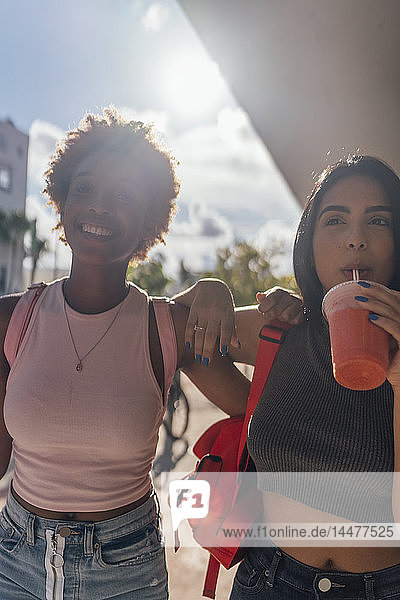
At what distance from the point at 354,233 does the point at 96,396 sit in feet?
2.51

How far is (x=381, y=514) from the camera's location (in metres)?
1.28

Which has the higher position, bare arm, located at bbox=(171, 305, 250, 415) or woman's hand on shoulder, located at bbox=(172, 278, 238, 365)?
woman's hand on shoulder, located at bbox=(172, 278, 238, 365)

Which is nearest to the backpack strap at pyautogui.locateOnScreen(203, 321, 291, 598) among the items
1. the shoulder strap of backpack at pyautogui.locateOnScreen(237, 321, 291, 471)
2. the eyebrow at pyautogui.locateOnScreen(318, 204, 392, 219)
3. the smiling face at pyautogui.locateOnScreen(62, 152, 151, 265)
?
the shoulder strap of backpack at pyautogui.locateOnScreen(237, 321, 291, 471)

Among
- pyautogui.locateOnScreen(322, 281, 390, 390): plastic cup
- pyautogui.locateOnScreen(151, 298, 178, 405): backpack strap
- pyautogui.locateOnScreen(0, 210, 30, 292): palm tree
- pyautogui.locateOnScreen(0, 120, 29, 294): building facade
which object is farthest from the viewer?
pyautogui.locateOnScreen(0, 210, 30, 292): palm tree

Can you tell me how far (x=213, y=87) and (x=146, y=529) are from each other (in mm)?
3288

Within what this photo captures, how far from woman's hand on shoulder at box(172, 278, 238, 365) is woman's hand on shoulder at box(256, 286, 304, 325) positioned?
0.10 m

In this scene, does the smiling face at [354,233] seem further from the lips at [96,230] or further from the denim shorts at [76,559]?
the denim shorts at [76,559]

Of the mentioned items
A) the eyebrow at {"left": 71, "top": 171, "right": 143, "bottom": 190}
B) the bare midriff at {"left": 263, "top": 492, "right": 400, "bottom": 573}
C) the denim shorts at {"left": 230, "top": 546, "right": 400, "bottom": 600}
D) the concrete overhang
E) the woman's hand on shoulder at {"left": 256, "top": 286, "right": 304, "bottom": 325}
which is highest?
the concrete overhang

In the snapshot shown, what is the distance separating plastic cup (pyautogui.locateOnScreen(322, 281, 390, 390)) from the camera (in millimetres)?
1048

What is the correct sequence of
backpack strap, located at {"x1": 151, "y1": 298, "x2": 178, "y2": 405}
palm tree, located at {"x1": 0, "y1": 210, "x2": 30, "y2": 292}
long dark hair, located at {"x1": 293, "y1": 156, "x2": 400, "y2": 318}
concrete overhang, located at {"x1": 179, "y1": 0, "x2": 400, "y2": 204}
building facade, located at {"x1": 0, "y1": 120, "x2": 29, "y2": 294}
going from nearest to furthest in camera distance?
long dark hair, located at {"x1": 293, "y1": 156, "x2": 400, "y2": 318}, backpack strap, located at {"x1": 151, "y1": 298, "x2": 178, "y2": 405}, concrete overhang, located at {"x1": 179, "y1": 0, "x2": 400, "y2": 204}, building facade, located at {"x1": 0, "y1": 120, "x2": 29, "y2": 294}, palm tree, located at {"x1": 0, "y1": 210, "x2": 30, "y2": 292}

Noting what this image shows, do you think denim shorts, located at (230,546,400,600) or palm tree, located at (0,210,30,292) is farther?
palm tree, located at (0,210,30,292)

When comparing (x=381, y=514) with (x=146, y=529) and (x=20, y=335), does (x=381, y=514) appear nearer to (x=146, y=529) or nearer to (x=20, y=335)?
(x=146, y=529)

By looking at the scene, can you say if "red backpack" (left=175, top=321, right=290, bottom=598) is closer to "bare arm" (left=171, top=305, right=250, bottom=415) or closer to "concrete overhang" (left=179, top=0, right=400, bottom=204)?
"bare arm" (left=171, top=305, right=250, bottom=415)

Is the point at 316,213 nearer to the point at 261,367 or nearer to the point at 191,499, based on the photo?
the point at 261,367
